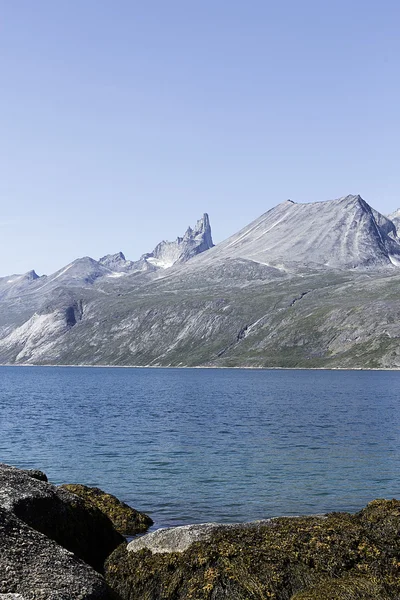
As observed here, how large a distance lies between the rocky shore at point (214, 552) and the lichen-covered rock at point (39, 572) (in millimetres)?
58

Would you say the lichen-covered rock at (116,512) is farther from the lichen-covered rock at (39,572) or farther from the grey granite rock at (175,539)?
the lichen-covered rock at (39,572)

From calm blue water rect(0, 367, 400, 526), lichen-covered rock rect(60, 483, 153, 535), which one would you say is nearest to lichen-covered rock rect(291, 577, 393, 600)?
lichen-covered rock rect(60, 483, 153, 535)

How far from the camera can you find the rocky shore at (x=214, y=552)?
1931 cm

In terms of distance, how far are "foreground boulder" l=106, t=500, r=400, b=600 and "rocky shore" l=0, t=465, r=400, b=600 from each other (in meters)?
0.03

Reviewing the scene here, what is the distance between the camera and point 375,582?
65.8ft

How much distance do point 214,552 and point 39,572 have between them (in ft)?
28.2

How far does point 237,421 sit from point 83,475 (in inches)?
2121

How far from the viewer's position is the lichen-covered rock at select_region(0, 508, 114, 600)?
525 inches

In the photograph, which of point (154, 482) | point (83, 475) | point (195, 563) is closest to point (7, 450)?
point (83, 475)

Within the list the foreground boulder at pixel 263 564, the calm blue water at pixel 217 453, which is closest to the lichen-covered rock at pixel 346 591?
the foreground boulder at pixel 263 564

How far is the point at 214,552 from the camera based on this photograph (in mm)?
21406

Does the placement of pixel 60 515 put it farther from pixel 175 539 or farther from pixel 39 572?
pixel 39 572

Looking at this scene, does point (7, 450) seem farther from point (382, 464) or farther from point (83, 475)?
point (382, 464)

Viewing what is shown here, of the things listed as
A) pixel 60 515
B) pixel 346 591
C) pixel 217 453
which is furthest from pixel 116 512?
pixel 217 453
